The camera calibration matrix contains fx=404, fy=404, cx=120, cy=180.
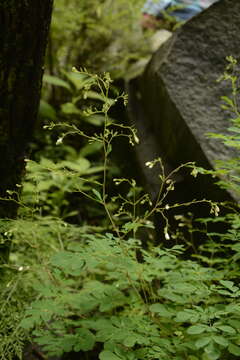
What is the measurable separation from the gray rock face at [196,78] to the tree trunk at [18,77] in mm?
927

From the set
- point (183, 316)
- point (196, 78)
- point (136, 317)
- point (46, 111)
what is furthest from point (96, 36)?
point (183, 316)

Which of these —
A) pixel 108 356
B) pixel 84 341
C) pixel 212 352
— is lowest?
pixel 84 341

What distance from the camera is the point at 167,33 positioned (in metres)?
4.26

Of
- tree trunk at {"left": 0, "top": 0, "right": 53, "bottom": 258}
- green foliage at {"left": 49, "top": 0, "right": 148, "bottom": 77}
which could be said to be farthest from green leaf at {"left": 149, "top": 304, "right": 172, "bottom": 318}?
green foliage at {"left": 49, "top": 0, "right": 148, "bottom": 77}

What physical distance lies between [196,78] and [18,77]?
1.16 metres

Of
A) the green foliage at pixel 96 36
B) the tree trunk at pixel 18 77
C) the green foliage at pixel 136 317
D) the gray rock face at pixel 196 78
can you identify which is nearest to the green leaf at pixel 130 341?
the green foliage at pixel 136 317

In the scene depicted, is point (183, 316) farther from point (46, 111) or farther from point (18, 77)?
point (46, 111)

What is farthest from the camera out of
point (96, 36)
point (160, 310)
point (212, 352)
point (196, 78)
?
point (96, 36)

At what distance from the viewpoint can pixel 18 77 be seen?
1.57 meters

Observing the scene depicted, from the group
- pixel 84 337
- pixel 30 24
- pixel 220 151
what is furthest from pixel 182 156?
pixel 84 337

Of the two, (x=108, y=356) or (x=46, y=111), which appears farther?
(x=46, y=111)

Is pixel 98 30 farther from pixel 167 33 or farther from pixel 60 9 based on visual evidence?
pixel 167 33

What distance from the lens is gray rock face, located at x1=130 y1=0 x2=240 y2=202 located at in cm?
221

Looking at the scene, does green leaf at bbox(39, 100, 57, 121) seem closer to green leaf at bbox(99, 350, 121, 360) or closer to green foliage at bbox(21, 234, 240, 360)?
green foliage at bbox(21, 234, 240, 360)
